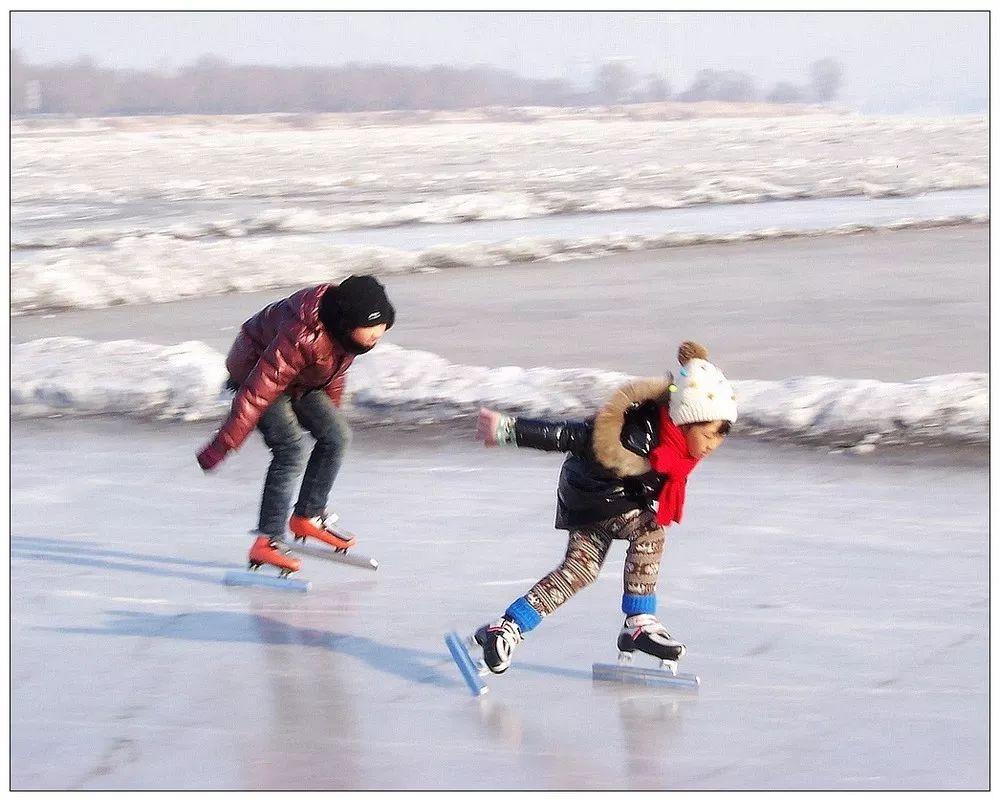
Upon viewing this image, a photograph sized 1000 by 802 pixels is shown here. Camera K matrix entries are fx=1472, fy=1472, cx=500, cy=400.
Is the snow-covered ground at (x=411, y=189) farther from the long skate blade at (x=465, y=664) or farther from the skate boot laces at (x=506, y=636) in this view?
the skate boot laces at (x=506, y=636)

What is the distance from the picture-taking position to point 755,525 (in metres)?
5.21

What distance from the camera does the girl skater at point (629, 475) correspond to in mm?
3658

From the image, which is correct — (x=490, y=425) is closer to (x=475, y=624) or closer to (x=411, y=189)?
(x=475, y=624)

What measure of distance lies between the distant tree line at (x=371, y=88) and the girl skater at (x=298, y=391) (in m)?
13.2

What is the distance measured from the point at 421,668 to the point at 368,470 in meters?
2.11

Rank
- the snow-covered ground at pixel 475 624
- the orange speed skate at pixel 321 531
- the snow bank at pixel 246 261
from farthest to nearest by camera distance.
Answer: the snow bank at pixel 246 261 → the orange speed skate at pixel 321 531 → the snow-covered ground at pixel 475 624

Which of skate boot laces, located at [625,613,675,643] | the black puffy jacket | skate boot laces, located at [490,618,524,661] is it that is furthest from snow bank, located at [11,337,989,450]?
skate boot laces, located at [490,618,524,661]

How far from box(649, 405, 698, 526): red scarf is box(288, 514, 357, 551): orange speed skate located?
61.0 inches

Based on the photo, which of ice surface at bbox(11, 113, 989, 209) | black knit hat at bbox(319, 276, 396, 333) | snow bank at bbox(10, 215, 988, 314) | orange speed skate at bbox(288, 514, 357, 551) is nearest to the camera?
black knit hat at bbox(319, 276, 396, 333)

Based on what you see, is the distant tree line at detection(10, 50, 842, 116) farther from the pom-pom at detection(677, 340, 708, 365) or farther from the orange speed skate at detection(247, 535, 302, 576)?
the pom-pom at detection(677, 340, 708, 365)

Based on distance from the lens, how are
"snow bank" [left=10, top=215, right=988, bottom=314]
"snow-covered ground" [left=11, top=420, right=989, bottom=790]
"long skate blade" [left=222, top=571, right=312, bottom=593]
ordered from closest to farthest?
"snow-covered ground" [left=11, top=420, right=989, bottom=790], "long skate blade" [left=222, top=571, right=312, bottom=593], "snow bank" [left=10, top=215, right=988, bottom=314]

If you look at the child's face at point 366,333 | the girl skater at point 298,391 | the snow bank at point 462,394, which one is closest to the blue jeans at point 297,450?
the girl skater at point 298,391

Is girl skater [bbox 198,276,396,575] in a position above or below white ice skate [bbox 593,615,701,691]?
above

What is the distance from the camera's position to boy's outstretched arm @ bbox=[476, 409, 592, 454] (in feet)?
12.1
